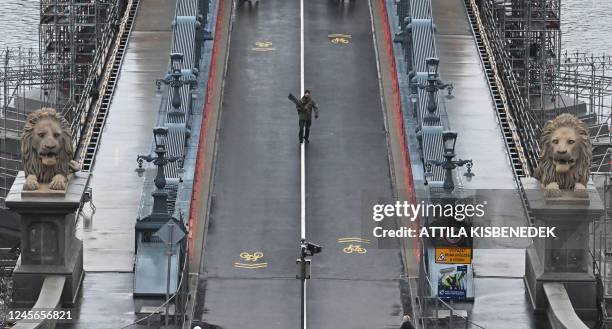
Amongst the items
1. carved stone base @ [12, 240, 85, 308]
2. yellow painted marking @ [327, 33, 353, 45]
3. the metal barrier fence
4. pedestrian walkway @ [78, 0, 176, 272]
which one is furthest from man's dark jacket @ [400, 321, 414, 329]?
yellow painted marking @ [327, 33, 353, 45]

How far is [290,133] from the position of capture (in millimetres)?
68750

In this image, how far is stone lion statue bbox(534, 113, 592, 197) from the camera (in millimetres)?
57594

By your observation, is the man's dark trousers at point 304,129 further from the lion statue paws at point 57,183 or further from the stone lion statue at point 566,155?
the lion statue paws at point 57,183

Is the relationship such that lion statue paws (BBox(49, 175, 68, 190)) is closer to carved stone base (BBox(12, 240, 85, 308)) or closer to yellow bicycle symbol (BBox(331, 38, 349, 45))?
carved stone base (BBox(12, 240, 85, 308))

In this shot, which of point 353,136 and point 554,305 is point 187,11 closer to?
point 353,136

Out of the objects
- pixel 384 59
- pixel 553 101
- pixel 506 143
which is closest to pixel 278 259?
pixel 506 143

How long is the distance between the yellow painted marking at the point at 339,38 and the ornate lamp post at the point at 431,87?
840 centimetres

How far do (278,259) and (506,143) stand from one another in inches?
423

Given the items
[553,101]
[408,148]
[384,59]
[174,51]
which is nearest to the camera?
[408,148]

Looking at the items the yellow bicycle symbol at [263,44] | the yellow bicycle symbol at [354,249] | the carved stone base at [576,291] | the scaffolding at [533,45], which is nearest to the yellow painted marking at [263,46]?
the yellow bicycle symbol at [263,44]

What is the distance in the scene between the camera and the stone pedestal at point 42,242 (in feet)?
189

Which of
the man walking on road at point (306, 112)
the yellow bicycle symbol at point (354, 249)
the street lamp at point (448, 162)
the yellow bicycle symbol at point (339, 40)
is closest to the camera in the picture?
the street lamp at point (448, 162)

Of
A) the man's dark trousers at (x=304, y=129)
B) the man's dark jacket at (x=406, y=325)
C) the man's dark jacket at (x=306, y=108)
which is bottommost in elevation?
the man's dark jacket at (x=406, y=325)

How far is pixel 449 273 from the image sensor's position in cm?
5797
